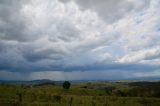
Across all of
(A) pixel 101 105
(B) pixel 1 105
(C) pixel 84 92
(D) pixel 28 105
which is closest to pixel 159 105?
(A) pixel 101 105

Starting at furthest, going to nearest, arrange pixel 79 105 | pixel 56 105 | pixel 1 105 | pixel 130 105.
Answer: pixel 130 105 < pixel 79 105 < pixel 56 105 < pixel 1 105

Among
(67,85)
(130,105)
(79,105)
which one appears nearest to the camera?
(79,105)

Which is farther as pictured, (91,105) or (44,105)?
(91,105)

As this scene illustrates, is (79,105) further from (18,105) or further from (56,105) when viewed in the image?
(18,105)

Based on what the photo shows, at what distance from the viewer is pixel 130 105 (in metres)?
62.9

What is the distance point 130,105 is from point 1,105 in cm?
3299

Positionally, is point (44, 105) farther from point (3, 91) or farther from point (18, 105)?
point (3, 91)

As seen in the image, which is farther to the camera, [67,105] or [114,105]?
[114,105]

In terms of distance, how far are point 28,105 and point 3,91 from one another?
26677 millimetres

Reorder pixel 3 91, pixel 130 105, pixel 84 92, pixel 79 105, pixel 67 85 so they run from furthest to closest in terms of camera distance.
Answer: pixel 67 85 → pixel 84 92 → pixel 3 91 → pixel 130 105 → pixel 79 105

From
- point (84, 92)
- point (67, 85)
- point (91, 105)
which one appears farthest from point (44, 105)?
point (67, 85)

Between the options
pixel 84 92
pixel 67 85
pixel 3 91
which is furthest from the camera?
pixel 67 85

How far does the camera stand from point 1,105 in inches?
1725

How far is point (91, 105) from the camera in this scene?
57094mm
